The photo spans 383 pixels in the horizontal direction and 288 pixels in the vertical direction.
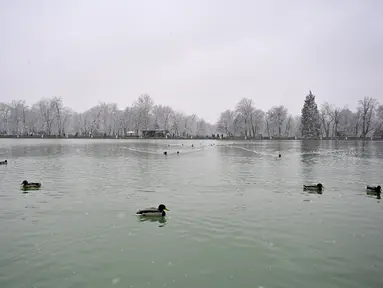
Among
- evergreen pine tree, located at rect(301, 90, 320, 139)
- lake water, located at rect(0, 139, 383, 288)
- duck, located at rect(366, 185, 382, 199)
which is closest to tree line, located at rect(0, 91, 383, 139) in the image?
evergreen pine tree, located at rect(301, 90, 320, 139)

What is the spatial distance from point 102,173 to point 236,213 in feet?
46.7

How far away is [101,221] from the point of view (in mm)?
11805

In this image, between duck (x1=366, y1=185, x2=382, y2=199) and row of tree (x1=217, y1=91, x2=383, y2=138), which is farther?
row of tree (x1=217, y1=91, x2=383, y2=138)

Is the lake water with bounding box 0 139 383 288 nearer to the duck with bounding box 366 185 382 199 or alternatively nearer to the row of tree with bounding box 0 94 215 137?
the duck with bounding box 366 185 382 199

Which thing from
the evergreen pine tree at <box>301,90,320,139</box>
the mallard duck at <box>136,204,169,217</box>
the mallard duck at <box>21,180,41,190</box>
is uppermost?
the evergreen pine tree at <box>301,90,320,139</box>

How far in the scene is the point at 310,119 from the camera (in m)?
103

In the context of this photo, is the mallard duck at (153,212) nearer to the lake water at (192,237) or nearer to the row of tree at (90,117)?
the lake water at (192,237)

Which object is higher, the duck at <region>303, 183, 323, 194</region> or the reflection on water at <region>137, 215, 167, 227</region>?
the duck at <region>303, 183, 323, 194</region>

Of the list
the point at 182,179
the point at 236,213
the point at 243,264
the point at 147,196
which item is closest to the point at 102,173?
the point at 182,179

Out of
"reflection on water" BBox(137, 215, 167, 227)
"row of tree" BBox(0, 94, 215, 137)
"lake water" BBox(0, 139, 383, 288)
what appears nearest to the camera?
"lake water" BBox(0, 139, 383, 288)

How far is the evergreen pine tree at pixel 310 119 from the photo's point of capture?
10350 cm

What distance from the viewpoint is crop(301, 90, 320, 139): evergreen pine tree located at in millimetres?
103500

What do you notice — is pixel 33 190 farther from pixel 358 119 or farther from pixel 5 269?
pixel 358 119

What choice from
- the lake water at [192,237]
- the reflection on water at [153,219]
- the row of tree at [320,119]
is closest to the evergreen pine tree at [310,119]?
the row of tree at [320,119]
